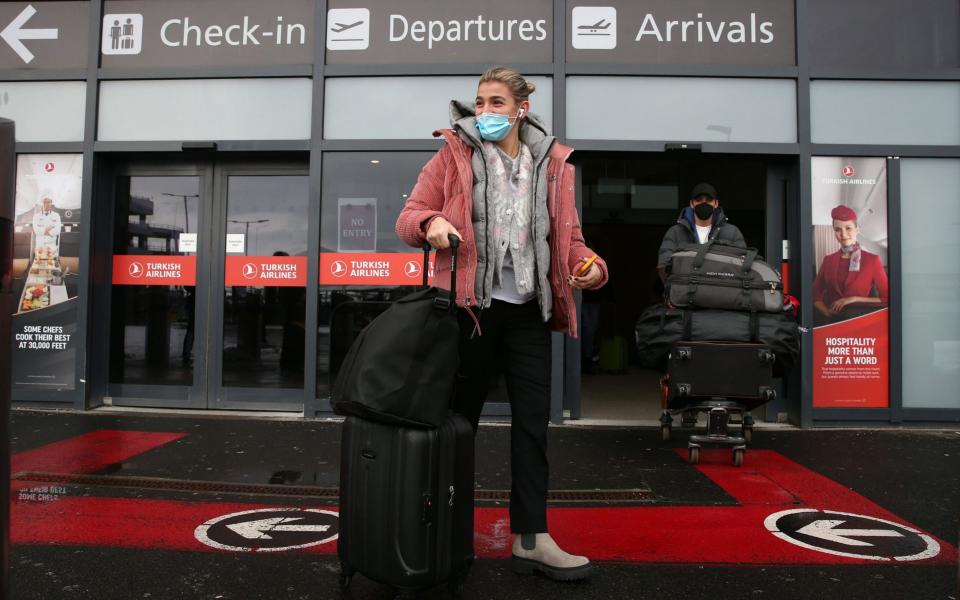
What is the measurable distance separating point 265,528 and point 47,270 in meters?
4.51

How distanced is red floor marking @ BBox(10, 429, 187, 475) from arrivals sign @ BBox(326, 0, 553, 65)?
141 inches

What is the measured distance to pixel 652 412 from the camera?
6.69 meters

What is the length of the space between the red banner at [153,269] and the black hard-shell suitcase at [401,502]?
4707 millimetres

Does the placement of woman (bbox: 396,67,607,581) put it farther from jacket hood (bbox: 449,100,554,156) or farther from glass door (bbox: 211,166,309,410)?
glass door (bbox: 211,166,309,410)

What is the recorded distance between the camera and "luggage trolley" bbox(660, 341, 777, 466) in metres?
4.36

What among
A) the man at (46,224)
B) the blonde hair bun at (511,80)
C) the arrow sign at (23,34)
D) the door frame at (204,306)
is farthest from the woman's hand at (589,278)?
the arrow sign at (23,34)

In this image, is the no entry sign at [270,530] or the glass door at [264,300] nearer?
the no entry sign at [270,530]

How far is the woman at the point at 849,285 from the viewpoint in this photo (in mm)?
5785

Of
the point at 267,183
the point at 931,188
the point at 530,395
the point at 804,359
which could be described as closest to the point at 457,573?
the point at 530,395

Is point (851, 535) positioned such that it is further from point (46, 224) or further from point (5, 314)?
point (46, 224)

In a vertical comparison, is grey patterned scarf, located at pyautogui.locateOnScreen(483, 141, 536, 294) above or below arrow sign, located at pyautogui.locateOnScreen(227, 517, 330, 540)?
above

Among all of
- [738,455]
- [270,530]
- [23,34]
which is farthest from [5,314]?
[23,34]

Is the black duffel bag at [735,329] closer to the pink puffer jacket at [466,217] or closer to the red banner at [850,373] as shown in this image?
the red banner at [850,373]

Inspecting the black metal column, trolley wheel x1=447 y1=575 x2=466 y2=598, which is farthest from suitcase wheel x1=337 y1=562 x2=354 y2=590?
the black metal column
